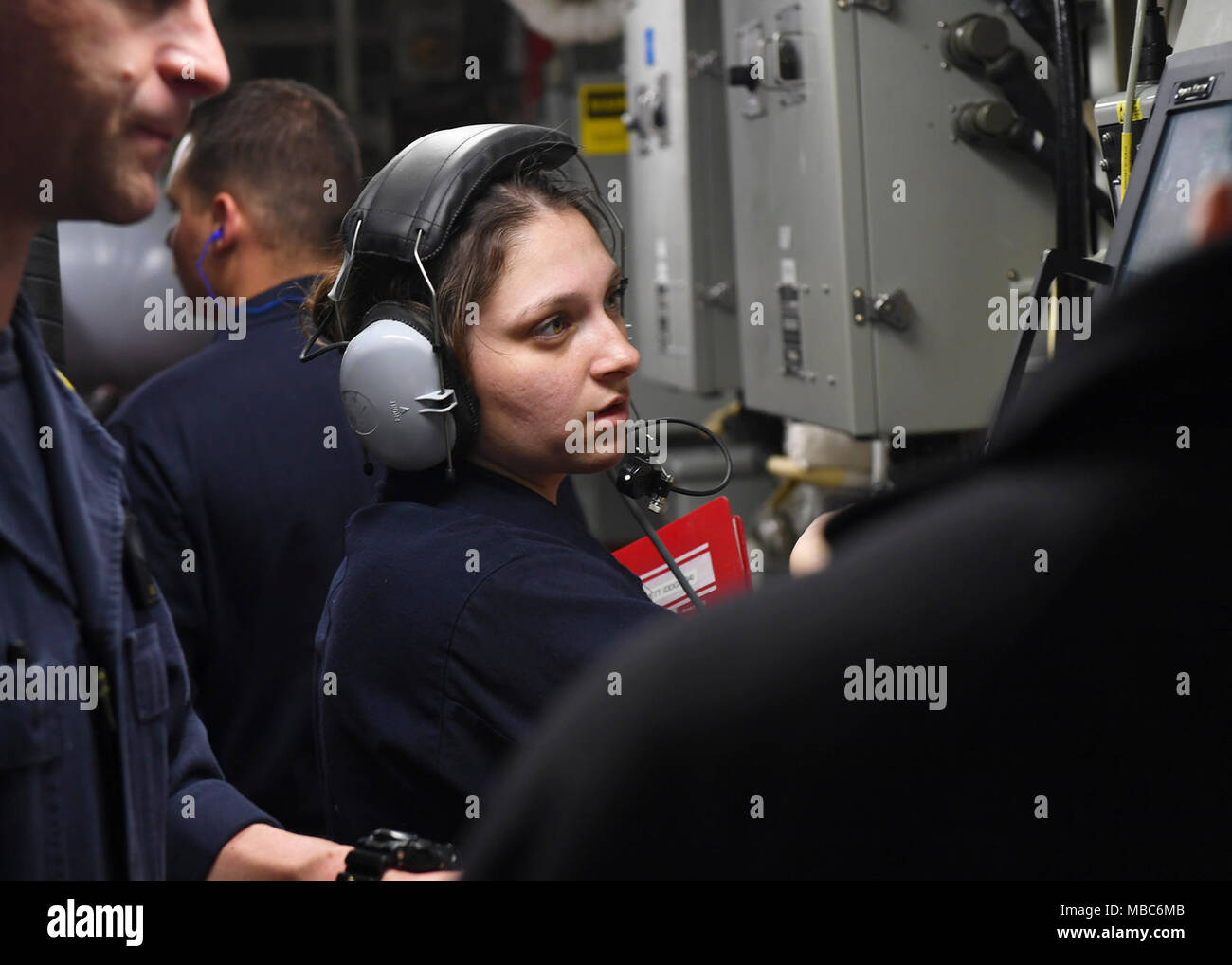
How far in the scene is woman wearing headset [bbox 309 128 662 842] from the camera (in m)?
1.27

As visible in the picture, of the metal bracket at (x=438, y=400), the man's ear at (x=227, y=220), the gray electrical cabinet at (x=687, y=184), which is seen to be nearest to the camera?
the metal bracket at (x=438, y=400)

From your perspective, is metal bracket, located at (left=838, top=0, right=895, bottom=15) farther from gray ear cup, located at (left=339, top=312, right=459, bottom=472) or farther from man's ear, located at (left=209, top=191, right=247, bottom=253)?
gray ear cup, located at (left=339, top=312, right=459, bottom=472)

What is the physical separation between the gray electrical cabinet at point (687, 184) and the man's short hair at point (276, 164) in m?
1.39

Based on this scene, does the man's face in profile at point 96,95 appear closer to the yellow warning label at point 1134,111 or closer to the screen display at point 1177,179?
the screen display at point 1177,179

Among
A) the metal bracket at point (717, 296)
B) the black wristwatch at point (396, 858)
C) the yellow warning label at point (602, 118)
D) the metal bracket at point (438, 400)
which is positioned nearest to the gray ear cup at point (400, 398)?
the metal bracket at point (438, 400)

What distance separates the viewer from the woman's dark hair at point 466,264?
1446 mm

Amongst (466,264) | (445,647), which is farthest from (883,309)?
(445,647)

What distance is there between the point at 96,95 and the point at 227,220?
1.59 metres

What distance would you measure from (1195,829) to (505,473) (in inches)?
38.6

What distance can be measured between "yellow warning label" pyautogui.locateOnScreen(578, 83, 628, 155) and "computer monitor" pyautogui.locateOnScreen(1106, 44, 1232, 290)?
3.40 metres

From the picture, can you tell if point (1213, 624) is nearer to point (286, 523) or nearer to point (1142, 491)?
point (1142, 491)

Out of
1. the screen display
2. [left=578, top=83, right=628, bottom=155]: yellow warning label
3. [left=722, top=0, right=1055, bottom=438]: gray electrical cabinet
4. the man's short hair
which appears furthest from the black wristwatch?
[left=578, top=83, right=628, bottom=155]: yellow warning label

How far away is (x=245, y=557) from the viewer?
2158 millimetres
